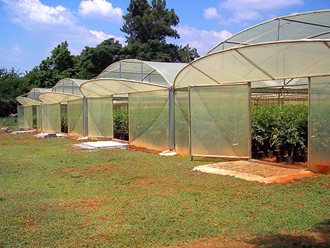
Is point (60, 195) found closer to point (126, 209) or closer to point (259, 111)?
point (126, 209)

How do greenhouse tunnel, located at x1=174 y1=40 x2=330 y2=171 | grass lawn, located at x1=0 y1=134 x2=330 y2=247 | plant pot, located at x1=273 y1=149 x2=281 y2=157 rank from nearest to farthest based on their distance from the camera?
1. grass lawn, located at x1=0 y1=134 x2=330 y2=247
2. greenhouse tunnel, located at x1=174 y1=40 x2=330 y2=171
3. plant pot, located at x1=273 y1=149 x2=281 y2=157

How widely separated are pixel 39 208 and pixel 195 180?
11.0ft

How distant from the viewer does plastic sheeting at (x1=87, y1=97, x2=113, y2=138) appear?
64.5 ft

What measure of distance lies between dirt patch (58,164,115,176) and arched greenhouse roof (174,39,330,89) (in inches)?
151

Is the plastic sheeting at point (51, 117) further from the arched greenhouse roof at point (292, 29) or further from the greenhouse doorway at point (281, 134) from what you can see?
the greenhouse doorway at point (281, 134)

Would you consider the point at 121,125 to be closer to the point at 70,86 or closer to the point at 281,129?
the point at 70,86

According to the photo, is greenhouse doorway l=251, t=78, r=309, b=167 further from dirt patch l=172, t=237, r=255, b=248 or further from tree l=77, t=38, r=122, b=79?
tree l=77, t=38, r=122, b=79

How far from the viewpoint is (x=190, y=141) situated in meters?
12.1

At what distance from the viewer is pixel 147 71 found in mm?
17719

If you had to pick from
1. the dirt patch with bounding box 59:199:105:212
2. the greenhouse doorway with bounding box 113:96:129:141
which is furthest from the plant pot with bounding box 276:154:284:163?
the greenhouse doorway with bounding box 113:96:129:141

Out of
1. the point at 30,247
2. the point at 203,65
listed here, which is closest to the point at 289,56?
the point at 203,65

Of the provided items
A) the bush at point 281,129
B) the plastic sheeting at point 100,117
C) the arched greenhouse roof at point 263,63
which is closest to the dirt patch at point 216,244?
the arched greenhouse roof at point 263,63

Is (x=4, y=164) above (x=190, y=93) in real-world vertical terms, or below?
below

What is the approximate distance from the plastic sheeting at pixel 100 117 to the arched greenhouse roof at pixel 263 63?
7.54 m
